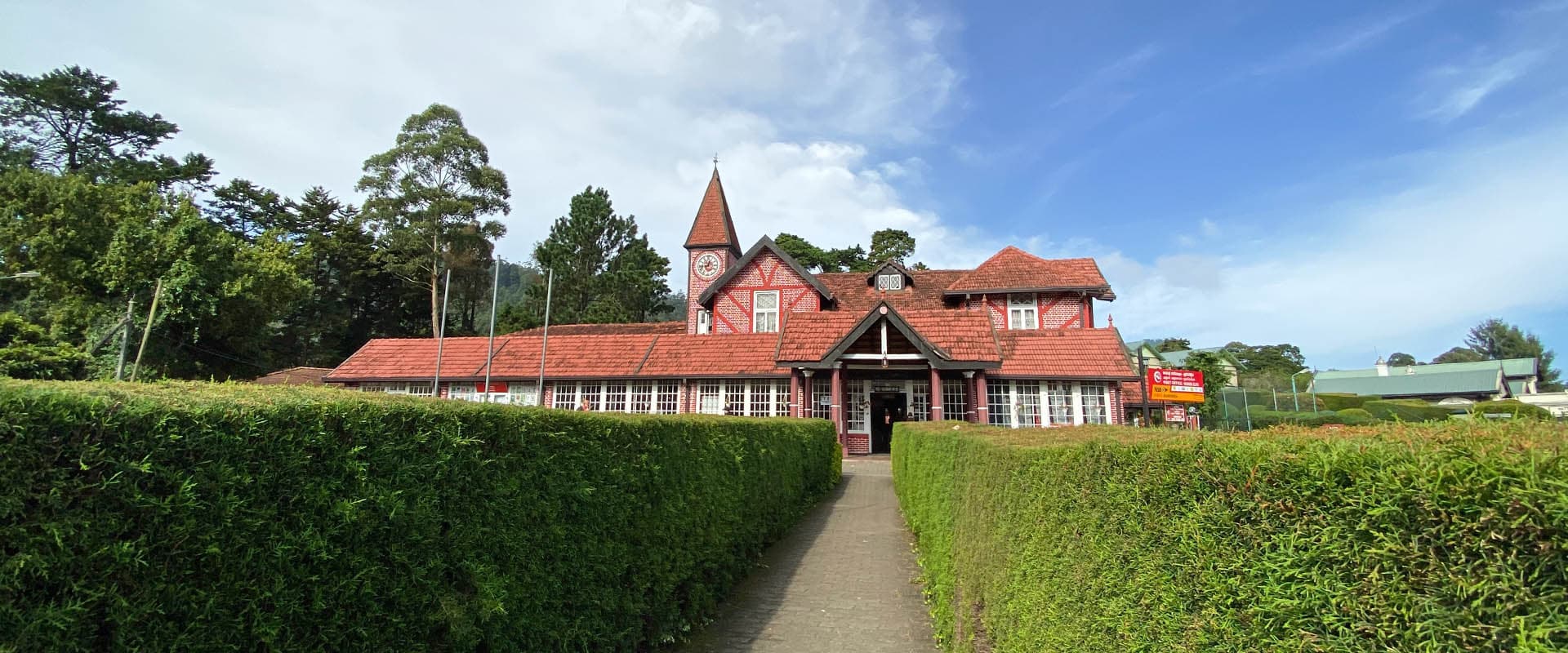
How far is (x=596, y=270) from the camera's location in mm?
52062

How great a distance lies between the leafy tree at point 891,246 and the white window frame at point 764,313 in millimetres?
27148

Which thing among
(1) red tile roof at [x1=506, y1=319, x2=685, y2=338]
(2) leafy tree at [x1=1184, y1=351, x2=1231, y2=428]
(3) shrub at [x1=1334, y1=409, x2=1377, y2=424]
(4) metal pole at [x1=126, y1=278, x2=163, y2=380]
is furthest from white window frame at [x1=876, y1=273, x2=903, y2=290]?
(4) metal pole at [x1=126, y1=278, x2=163, y2=380]

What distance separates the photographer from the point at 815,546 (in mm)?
9305

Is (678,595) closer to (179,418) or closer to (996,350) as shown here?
(179,418)

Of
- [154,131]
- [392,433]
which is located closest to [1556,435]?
[392,433]

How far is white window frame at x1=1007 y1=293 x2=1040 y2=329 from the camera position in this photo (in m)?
28.0

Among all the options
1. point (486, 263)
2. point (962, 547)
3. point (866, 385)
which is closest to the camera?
point (962, 547)

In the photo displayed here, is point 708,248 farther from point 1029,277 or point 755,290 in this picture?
point 1029,277

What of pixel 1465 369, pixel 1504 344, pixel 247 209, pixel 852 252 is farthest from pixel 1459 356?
pixel 247 209

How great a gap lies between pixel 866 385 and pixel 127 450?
20560 millimetres

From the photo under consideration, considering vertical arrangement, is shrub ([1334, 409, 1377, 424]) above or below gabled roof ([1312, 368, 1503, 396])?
below

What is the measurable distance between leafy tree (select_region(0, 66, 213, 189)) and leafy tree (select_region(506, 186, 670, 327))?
2319 centimetres

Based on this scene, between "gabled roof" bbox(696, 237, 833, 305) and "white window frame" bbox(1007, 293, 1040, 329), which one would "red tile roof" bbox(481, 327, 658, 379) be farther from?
"white window frame" bbox(1007, 293, 1040, 329)

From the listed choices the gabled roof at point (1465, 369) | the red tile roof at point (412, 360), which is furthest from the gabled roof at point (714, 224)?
the gabled roof at point (1465, 369)
